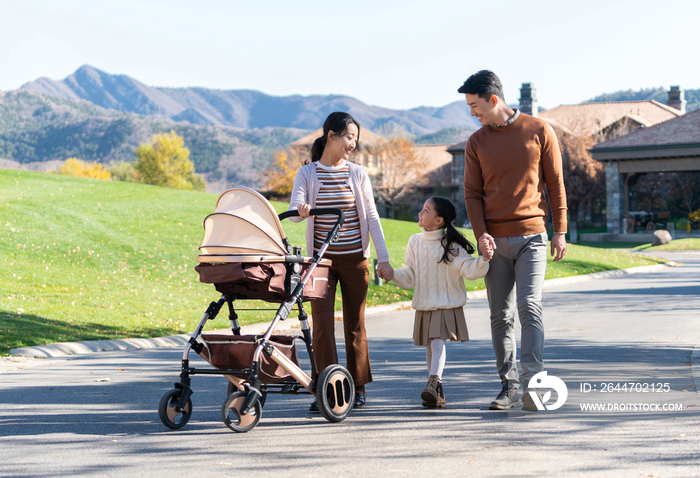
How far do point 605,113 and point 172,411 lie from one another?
63978mm

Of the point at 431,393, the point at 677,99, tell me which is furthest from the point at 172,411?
the point at 677,99

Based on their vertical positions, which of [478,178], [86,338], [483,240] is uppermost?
[478,178]

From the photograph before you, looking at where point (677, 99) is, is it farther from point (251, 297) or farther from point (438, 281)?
point (251, 297)

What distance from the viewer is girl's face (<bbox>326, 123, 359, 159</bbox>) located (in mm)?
5445

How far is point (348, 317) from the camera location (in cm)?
562

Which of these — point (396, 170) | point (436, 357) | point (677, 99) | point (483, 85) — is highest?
point (677, 99)

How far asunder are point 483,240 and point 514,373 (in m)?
1.05

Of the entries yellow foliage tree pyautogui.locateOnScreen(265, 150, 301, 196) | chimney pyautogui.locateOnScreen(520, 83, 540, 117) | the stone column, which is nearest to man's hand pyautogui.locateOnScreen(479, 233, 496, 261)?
the stone column

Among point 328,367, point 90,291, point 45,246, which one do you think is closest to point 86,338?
point 90,291

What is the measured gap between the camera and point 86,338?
9734mm

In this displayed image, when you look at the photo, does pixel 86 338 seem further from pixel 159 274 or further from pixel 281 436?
pixel 159 274

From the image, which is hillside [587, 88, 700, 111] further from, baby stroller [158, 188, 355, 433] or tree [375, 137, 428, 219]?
baby stroller [158, 188, 355, 433]

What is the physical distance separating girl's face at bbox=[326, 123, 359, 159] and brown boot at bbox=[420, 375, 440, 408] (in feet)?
5.86

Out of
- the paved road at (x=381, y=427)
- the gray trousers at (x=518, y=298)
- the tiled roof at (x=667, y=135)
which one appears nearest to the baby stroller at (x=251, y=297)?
the paved road at (x=381, y=427)
